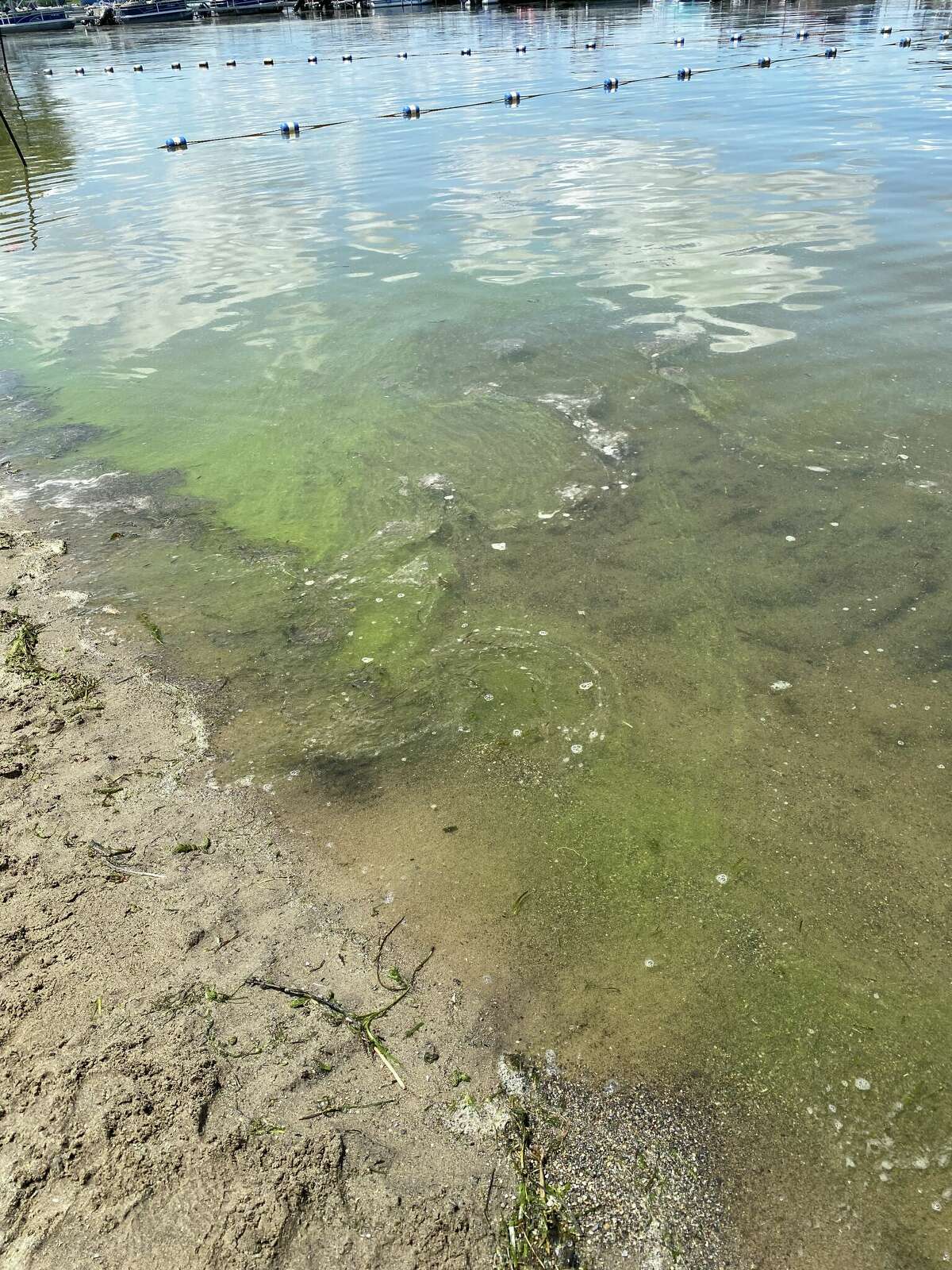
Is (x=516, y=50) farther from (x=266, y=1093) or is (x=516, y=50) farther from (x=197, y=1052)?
(x=266, y=1093)

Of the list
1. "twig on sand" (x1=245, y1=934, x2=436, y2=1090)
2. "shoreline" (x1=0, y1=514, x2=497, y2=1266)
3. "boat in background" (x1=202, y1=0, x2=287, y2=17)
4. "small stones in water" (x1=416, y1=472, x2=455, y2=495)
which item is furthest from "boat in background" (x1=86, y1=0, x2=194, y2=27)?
"twig on sand" (x1=245, y1=934, x2=436, y2=1090)

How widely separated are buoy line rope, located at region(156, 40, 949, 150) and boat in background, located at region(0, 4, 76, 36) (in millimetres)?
66965

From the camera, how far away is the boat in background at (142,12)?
69.3 meters

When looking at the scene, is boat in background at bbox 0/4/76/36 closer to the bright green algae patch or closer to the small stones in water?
the small stones in water

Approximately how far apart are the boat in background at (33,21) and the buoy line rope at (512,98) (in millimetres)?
66965

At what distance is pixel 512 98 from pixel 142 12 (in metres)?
70.1

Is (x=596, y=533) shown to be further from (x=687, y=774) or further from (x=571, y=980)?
(x=571, y=980)

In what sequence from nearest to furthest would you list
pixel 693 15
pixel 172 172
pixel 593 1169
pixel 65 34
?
pixel 593 1169, pixel 172 172, pixel 693 15, pixel 65 34

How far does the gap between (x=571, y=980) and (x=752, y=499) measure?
375cm

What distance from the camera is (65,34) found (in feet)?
222

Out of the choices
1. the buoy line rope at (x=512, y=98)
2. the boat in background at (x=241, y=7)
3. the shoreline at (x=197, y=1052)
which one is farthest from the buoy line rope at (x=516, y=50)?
the boat in background at (x=241, y=7)

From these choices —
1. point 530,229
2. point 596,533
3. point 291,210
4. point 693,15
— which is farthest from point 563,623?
point 693,15

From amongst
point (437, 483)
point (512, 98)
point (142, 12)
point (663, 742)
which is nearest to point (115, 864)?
point (663, 742)

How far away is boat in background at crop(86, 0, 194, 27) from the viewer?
69312 mm
